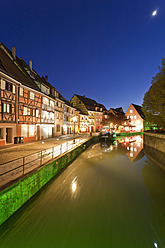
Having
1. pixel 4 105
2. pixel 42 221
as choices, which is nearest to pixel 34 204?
pixel 42 221

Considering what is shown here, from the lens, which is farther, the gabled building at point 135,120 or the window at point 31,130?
the gabled building at point 135,120

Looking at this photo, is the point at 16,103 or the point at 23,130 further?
the point at 23,130

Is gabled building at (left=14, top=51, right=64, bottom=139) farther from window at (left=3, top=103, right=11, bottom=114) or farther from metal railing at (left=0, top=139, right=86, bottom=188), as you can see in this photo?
metal railing at (left=0, top=139, right=86, bottom=188)

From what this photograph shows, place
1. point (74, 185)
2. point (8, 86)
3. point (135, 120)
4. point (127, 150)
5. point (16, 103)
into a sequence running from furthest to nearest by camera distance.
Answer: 1. point (135, 120)
2. point (127, 150)
3. point (16, 103)
4. point (8, 86)
5. point (74, 185)

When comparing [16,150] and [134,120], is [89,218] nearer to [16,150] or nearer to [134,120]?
[16,150]

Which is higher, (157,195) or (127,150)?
(157,195)

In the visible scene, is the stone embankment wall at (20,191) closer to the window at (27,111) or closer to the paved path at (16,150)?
the paved path at (16,150)

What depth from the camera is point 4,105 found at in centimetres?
1429

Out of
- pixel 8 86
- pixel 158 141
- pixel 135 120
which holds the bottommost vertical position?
pixel 158 141

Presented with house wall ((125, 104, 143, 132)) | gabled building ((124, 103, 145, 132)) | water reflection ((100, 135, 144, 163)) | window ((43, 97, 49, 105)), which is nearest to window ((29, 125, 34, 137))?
window ((43, 97, 49, 105))

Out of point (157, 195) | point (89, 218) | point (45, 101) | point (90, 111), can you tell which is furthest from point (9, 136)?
point (90, 111)

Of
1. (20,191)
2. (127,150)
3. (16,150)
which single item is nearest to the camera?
(20,191)

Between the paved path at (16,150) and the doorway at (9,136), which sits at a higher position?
the doorway at (9,136)

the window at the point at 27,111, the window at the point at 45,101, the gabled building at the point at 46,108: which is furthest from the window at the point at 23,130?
the window at the point at 45,101
